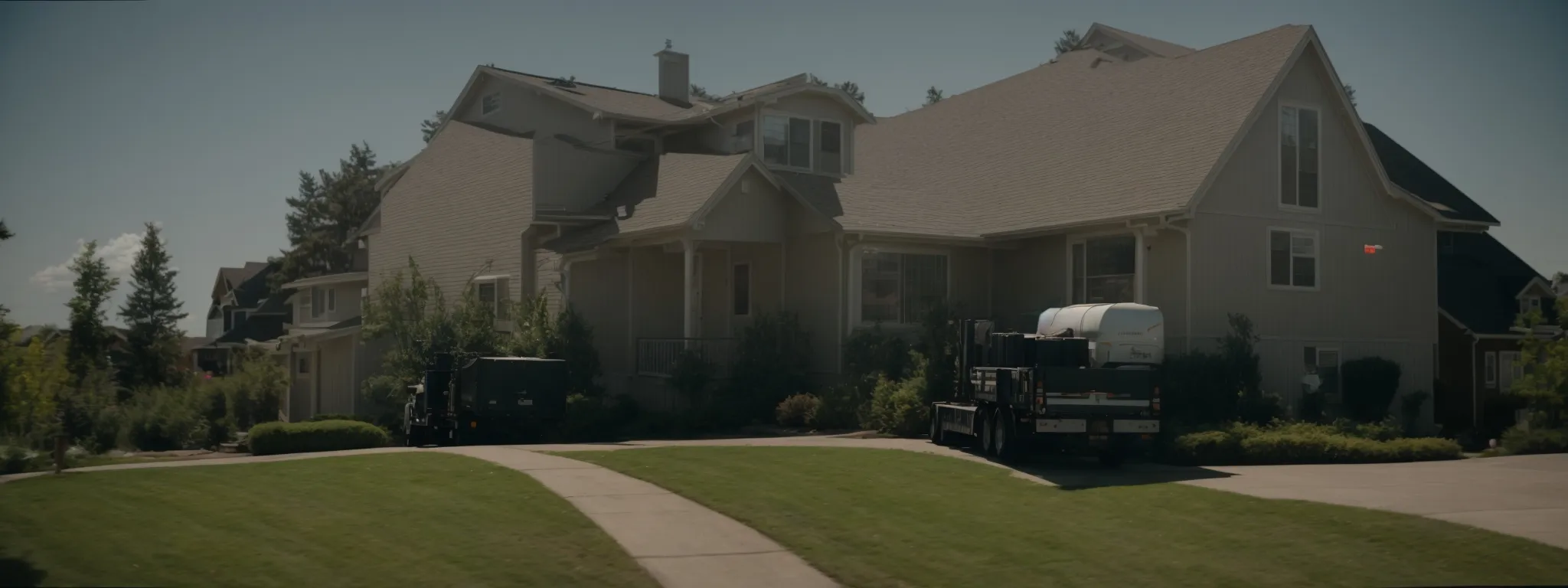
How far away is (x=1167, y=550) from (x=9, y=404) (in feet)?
42.4

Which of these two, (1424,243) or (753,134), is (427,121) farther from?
(1424,243)

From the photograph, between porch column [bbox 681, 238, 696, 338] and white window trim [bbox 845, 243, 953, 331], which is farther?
white window trim [bbox 845, 243, 953, 331]

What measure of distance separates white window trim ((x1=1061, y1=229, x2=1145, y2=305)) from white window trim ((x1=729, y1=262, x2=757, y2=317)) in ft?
26.6

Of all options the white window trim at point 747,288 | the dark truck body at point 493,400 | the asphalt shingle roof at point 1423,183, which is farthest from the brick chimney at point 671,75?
the asphalt shingle roof at point 1423,183

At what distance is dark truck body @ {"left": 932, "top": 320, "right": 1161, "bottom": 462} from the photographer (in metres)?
20.3

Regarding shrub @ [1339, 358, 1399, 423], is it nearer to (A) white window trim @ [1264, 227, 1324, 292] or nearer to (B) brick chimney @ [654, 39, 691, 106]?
(A) white window trim @ [1264, 227, 1324, 292]

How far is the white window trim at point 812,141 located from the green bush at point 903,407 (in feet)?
27.1

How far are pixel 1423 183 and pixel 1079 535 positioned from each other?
29.0 m

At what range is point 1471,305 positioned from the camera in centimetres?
3772

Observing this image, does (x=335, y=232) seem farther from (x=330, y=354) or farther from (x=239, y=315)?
(x=330, y=354)

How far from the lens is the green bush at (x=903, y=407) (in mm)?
26375

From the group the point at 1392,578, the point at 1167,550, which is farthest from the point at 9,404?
the point at 1392,578

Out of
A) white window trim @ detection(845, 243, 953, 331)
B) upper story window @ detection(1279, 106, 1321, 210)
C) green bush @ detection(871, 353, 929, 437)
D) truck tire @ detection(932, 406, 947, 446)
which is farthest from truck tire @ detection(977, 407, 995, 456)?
upper story window @ detection(1279, 106, 1321, 210)

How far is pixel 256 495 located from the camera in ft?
49.7
